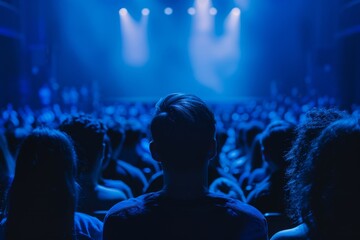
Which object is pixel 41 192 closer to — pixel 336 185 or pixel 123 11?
pixel 336 185

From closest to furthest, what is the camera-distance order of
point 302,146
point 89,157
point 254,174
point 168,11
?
point 302,146
point 89,157
point 254,174
point 168,11

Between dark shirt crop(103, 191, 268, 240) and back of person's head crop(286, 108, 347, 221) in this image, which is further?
back of person's head crop(286, 108, 347, 221)

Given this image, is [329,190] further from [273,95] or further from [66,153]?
[273,95]

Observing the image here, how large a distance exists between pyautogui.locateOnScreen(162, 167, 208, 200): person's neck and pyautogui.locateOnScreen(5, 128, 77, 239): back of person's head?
378 mm

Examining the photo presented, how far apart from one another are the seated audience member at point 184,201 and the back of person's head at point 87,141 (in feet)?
3.40

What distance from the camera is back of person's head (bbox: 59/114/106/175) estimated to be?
2.54 m

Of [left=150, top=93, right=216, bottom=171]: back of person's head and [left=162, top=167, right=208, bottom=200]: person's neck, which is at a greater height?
[left=150, top=93, right=216, bottom=171]: back of person's head

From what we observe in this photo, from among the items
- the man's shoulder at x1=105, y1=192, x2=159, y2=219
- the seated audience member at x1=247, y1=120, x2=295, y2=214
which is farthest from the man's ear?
the seated audience member at x1=247, y1=120, x2=295, y2=214

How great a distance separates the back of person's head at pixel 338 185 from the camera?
1.44 m

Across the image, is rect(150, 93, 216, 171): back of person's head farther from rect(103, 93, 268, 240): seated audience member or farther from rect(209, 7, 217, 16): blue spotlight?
rect(209, 7, 217, 16): blue spotlight

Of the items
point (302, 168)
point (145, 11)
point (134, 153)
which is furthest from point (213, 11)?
point (302, 168)

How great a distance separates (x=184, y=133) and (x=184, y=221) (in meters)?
0.30

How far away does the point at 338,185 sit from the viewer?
1.44 metres

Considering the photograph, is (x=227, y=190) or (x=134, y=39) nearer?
(x=227, y=190)
